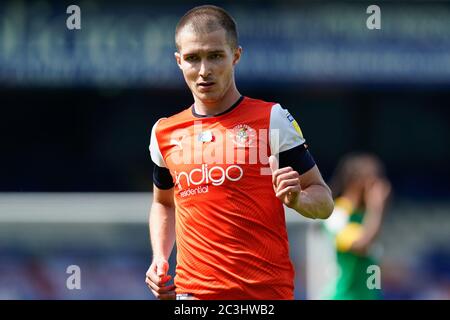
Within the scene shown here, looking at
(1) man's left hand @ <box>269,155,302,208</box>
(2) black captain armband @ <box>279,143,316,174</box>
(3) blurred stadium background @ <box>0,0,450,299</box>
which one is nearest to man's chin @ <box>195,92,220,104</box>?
(2) black captain armband @ <box>279,143,316,174</box>

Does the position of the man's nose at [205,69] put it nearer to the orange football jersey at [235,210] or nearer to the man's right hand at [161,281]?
the orange football jersey at [235,210]

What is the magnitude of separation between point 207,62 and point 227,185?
50cm

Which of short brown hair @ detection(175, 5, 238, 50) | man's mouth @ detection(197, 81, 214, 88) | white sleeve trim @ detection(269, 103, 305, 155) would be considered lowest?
white sleeve trim @ detection(269, 103, 305, 155)

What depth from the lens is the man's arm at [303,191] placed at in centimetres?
431

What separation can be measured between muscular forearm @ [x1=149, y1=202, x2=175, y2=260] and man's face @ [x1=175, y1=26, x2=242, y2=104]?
587 mm

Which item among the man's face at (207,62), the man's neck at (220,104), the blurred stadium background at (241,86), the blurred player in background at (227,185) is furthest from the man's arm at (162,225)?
the blurred stadium background at (241,86)

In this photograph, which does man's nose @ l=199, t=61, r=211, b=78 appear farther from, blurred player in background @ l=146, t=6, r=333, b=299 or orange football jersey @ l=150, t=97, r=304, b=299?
orange football jersey @ l=150, t=97, r=304, b=299

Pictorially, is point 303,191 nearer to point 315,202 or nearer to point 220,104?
point 315,202

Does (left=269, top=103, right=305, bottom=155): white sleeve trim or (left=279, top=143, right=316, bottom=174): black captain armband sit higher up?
(left=269, top=103, right=305, bottom=155): white sleeve trim

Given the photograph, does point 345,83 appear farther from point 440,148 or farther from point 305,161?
point 305,161

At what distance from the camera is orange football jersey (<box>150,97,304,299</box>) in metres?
4.55
